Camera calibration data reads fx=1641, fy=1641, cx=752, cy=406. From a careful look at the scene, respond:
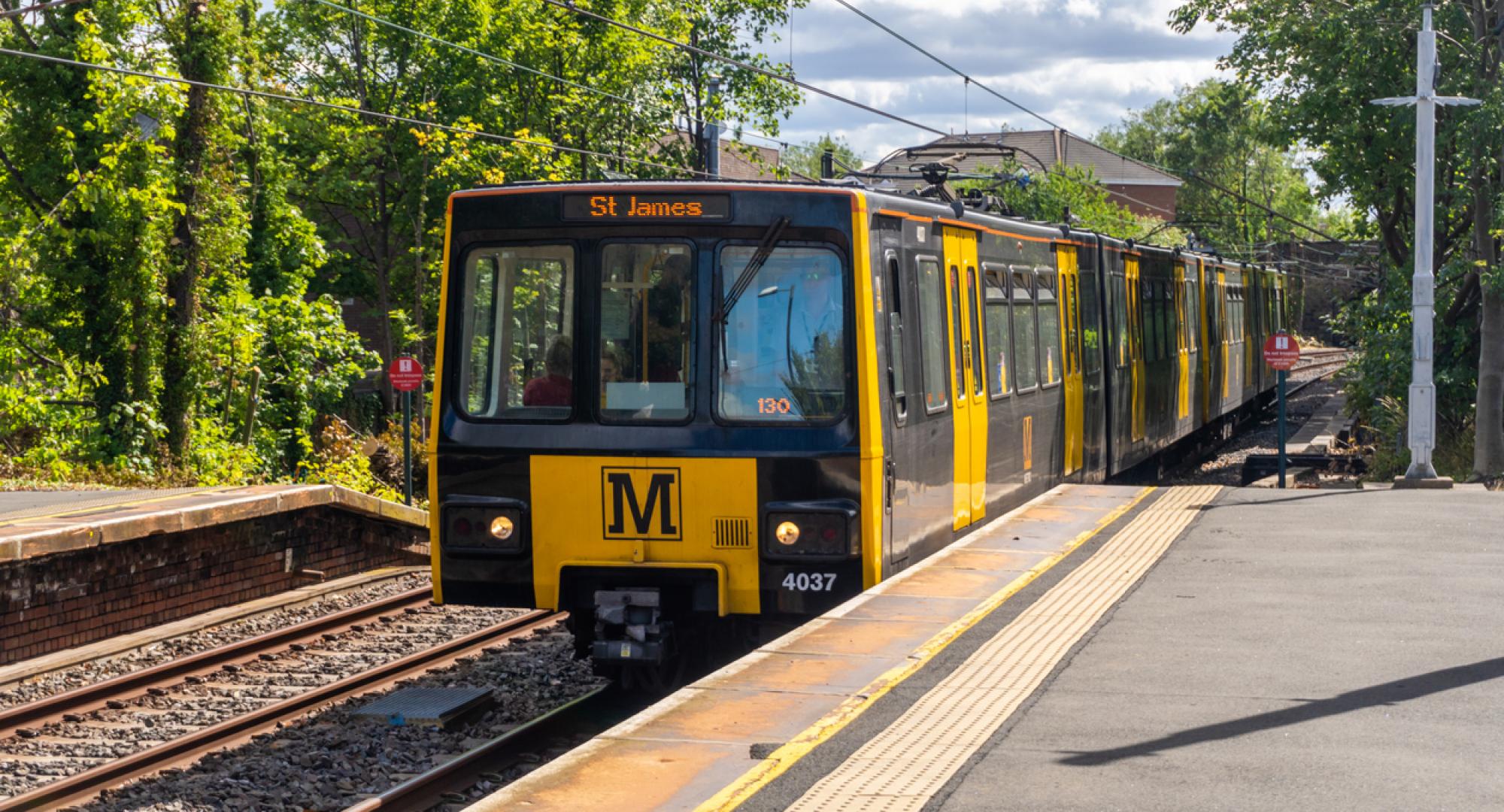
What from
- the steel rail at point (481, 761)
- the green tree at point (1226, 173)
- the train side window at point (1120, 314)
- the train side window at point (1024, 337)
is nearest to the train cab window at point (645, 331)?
the steel rail at point (481, 761)

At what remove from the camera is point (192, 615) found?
560 inches

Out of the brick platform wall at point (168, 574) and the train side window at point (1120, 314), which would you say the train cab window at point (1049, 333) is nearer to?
the train side window at point (1120, 314)

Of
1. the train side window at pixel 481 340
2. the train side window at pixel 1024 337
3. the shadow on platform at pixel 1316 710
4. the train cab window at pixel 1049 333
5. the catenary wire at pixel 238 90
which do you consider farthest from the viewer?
the train cab window at pixel 1049 333

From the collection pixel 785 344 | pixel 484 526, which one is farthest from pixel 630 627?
pixel 785 344

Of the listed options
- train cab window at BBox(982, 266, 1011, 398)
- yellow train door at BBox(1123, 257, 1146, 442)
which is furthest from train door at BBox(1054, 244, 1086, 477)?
yellow train door at BBox(1123, 257, 1146, 442)

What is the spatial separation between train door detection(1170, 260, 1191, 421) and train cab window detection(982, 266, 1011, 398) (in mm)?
10984

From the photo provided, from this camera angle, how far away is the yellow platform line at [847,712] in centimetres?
546

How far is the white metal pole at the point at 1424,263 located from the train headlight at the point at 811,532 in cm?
1076

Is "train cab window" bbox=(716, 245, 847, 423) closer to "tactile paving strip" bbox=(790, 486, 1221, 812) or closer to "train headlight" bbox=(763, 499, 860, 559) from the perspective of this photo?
"train headlight" bbox=(763, 499, 860, 559)

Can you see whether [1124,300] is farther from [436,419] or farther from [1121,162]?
[1121,162]

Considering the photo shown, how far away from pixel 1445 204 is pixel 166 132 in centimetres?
1995

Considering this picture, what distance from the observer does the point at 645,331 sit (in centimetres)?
895

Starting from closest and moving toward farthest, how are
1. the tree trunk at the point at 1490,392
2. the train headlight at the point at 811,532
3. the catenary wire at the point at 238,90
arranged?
the train headlight at the point at 811,532 → the catenary wire at the point at 238,90 → the tree trunk at the point at 1490,392

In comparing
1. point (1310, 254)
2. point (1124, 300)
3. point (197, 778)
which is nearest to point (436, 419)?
point (197, 778)
